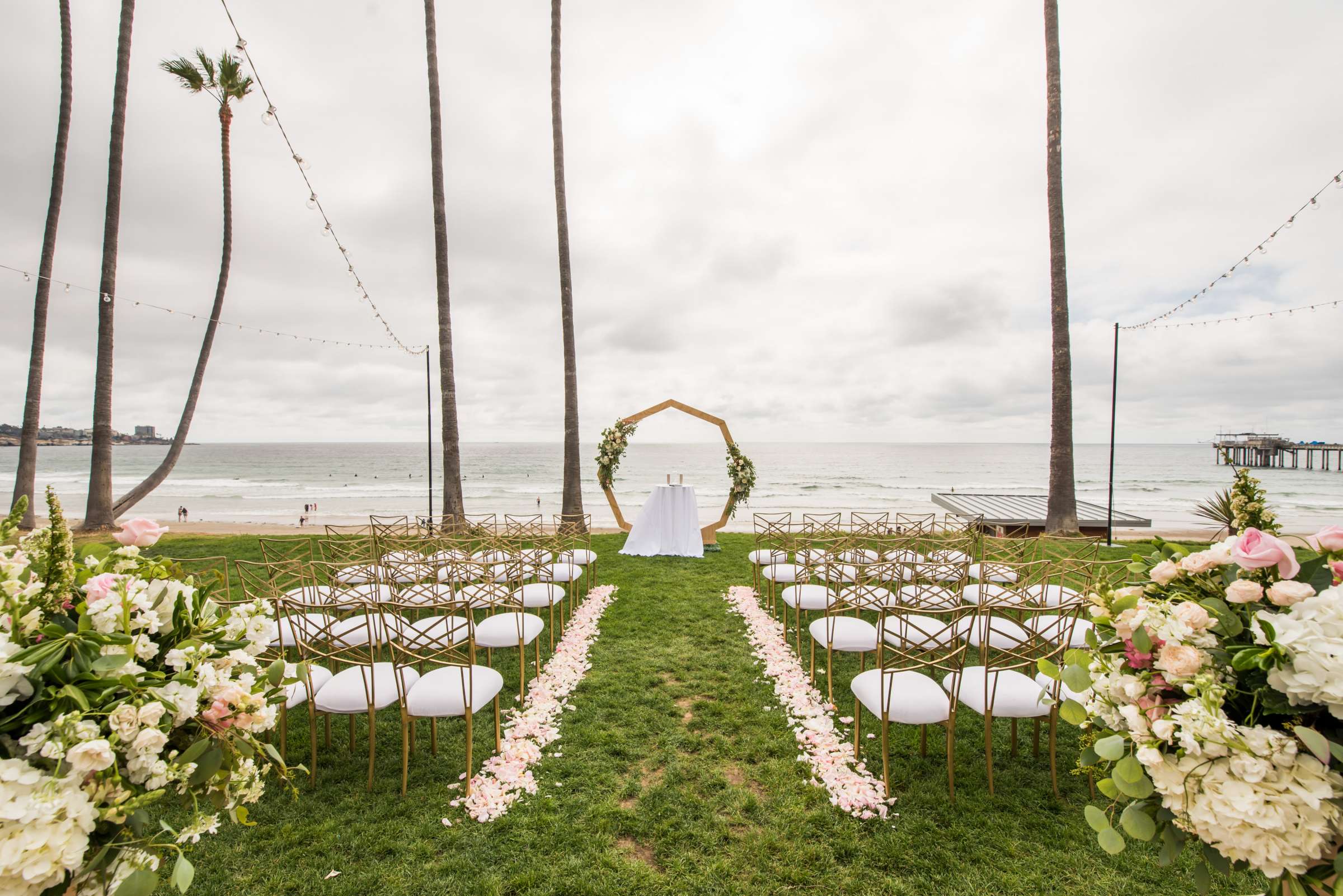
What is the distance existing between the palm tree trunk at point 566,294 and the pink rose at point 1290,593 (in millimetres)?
9254

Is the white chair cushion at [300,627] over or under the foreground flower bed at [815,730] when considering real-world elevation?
over

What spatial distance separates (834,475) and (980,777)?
3698 cm

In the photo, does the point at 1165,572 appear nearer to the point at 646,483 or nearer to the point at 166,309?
the point at 166,309

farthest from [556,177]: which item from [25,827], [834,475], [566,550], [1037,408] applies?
[1037,408]

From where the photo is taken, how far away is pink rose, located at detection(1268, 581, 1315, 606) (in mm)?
918

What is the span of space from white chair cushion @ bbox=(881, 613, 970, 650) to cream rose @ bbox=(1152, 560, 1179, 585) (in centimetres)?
195

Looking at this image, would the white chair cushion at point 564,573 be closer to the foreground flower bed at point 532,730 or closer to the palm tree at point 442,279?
the foreground flower bed at point 532,730

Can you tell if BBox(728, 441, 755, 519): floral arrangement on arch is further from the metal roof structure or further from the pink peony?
the pink peony

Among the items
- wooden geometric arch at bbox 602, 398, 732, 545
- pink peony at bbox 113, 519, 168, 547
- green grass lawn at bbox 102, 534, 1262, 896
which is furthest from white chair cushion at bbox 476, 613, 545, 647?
wooden geometric arch at bbox 602, 398, 732, 545

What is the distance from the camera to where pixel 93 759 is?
2.59 ft

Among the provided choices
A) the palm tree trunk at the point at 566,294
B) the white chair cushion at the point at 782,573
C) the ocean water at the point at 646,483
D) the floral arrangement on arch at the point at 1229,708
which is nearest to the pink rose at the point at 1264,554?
the floral arrangement on arch at the point at 1229,708

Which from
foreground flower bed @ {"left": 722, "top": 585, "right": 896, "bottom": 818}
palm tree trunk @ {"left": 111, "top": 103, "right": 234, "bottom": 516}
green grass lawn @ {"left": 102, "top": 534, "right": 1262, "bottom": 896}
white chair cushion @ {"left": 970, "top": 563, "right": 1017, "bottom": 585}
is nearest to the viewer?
green grass lawn @ {"left": 102, "top": 534, "right": 1262, "bottom": 896}

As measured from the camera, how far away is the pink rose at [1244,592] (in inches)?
38.1

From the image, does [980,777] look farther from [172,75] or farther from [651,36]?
[172,75]
